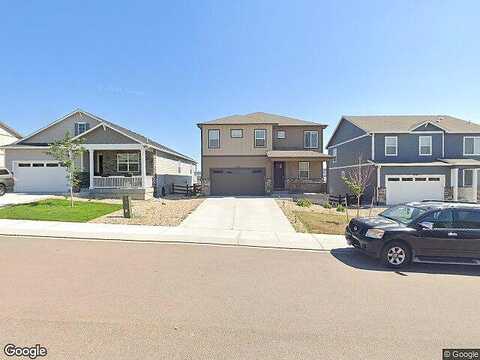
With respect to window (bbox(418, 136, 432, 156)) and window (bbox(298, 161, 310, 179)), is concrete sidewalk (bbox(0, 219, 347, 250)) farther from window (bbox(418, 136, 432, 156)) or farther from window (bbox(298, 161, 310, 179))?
window (bbox(418, 136, 432, 156))

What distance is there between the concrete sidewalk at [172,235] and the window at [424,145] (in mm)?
18266

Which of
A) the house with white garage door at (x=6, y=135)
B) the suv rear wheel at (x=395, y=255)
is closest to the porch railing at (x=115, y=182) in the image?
the house with white garage door at (x=6, y=135)

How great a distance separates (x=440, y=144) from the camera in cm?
2442

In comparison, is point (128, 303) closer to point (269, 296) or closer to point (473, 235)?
point (269, 296)

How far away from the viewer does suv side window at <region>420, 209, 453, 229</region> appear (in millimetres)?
7586

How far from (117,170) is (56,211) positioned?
1023 cm

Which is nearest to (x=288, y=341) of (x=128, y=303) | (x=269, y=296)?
(x=269, y=296)

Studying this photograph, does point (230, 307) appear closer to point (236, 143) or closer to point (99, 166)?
point (99, 166)

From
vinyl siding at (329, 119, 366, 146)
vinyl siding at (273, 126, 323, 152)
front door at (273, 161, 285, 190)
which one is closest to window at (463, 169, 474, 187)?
vinyl siding at (329, 119, 366, 146)

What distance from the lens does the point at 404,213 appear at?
8.57 metres

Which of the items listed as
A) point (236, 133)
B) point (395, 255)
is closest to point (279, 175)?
point (236, 133)

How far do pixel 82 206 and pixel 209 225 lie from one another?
26.8 feet

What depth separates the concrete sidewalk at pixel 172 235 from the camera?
9547mm

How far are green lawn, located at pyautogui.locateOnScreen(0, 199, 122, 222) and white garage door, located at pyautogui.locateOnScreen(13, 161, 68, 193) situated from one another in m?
6.68
